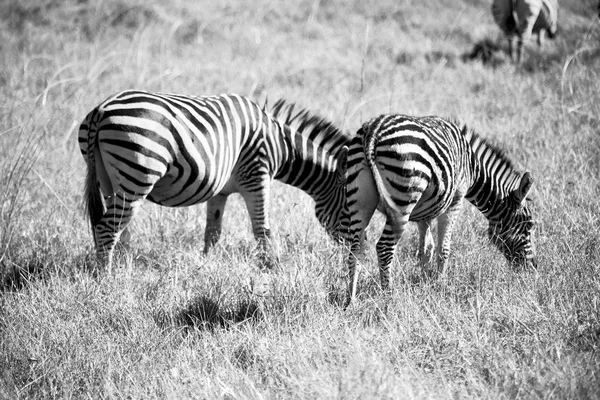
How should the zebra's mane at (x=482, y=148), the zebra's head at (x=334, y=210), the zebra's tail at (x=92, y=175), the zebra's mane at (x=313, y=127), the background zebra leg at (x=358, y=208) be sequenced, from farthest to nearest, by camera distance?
the zebra's mane at (x=313, y=127) < the zebra's head at (x=334, y=210) < the zebra's mane at (x=482, y=148) < the zebra's tail at (x=92, y=175) < the background zebra leg at (x=358, y=208)

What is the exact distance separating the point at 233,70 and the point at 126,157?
708cm

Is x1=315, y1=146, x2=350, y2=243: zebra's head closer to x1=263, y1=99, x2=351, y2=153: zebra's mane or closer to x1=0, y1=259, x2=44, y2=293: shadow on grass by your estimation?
x1=263, y1=99, x2=351, y2=153: zebra's mane

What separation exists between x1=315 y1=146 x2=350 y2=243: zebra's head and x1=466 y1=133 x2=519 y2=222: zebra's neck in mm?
1182

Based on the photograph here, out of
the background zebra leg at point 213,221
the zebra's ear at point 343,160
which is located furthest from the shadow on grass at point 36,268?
the zebra's ear at point 343,160

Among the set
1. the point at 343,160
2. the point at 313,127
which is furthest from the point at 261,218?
the point at 313,127

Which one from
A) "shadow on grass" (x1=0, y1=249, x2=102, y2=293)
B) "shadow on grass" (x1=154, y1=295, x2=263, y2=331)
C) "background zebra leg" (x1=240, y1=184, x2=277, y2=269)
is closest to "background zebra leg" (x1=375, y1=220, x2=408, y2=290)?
"shadow on grass" (x1=154, y1=295, x2=263, y2=331)

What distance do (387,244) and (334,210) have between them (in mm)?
1622

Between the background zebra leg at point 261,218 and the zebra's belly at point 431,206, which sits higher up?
the zebra's belly at point 431,206

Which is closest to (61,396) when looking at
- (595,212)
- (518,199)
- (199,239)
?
(199,239)

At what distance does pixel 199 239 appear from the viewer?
6.50 meters

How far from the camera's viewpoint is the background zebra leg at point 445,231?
5.02m

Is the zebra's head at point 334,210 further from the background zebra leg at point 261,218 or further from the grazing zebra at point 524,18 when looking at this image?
the grazing zebra at point 524,18

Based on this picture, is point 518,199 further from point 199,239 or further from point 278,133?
point 199,239

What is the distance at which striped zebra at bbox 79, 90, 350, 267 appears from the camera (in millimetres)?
4879
